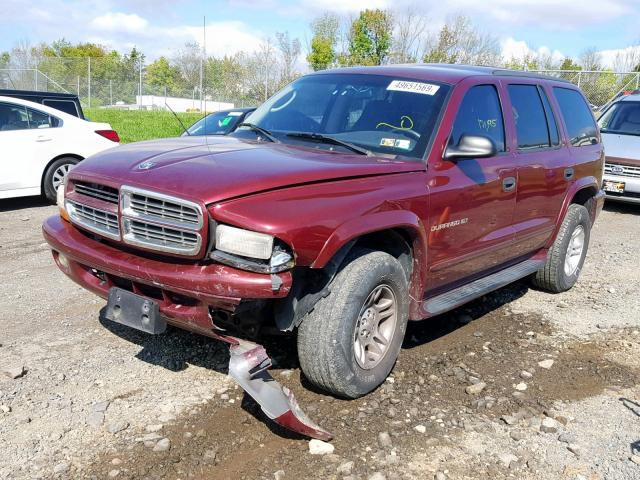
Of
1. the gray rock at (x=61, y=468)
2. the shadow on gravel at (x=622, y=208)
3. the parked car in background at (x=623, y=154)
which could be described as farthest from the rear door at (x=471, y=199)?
the shadow on gravel at (x=622, y=208)

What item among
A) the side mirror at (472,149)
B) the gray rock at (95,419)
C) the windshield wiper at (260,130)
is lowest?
the gray rock at (95,419)

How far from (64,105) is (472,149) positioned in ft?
27.1

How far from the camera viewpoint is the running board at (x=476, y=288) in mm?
4180

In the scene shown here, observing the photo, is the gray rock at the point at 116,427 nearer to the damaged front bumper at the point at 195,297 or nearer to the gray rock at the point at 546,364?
the damaged front bumper at the point at 195,297

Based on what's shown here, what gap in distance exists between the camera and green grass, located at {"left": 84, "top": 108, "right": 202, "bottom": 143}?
74.4 ft

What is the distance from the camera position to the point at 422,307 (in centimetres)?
410

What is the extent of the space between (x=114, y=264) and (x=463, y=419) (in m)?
2.06

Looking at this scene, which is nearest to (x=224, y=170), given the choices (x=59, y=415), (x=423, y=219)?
(x=423, y=219)

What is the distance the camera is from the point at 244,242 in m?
3.00

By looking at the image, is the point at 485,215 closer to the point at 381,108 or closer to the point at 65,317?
the point at 381,108

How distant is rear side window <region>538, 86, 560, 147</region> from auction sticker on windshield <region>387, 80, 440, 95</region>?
1.53 m

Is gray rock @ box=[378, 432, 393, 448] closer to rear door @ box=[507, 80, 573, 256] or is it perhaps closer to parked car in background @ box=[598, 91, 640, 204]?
rear door @ box=[507, 80, 573, 256]

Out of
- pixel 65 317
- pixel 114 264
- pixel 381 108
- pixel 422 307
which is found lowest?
pixel 65 317

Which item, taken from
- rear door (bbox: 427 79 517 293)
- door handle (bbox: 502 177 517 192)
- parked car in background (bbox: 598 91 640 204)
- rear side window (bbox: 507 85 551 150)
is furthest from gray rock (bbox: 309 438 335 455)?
parked car in background (bbox: 598 91 640 204)
